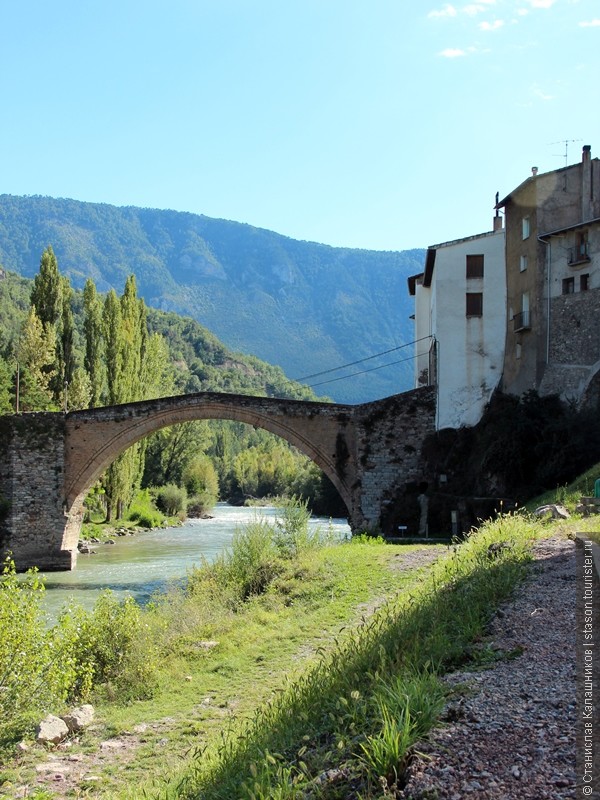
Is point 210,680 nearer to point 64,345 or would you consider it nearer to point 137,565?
point 137,565

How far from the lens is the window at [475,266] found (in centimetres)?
2889

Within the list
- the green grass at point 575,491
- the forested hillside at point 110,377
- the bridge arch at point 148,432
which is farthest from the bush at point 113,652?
the forested hillside at point 110,377

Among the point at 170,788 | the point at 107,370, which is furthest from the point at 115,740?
the point at 107,370

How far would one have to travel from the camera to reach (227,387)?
412 feet

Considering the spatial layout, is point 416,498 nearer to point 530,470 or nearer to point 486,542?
point 530,470

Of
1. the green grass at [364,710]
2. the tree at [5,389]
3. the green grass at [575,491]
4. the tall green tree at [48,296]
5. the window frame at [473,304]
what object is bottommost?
the green grass at [364,710]

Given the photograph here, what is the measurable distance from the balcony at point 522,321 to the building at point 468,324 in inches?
59.2

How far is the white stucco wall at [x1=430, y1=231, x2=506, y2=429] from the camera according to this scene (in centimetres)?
2847

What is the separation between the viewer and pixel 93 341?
38625mm

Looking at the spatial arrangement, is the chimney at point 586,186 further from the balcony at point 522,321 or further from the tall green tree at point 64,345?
the tall green tree at point 64,345

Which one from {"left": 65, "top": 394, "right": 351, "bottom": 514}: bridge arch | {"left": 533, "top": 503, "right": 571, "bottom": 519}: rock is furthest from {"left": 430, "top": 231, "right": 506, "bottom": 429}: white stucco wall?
{"left": 533, "top": 503, "right": 571, "bottom": 519}: rock

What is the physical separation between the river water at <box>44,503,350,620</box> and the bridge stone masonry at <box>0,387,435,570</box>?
171cm

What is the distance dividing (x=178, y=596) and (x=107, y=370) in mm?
24532

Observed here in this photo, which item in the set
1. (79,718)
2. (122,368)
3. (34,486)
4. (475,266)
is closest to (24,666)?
(79,718)
